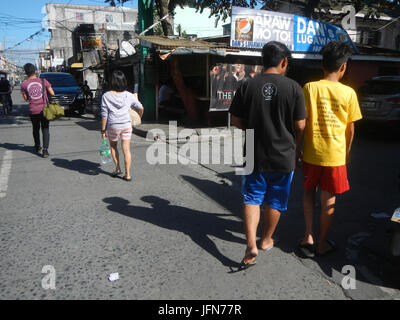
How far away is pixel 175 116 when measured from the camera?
1317cm

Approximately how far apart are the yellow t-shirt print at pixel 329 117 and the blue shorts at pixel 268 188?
377mm

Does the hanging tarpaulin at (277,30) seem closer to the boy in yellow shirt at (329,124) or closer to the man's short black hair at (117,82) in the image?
the man's short black hair at (117,82)

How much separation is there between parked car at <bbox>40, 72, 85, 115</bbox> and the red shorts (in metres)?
12.8

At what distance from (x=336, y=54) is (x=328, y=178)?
110 centimetres

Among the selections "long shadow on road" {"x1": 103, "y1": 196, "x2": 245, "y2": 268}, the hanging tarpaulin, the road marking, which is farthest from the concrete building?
"long shadow on road" {"x1": 103, "y1": 196, "x2": 245, "y2": 268}

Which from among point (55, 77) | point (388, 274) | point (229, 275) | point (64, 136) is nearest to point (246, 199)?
point (229, 275)

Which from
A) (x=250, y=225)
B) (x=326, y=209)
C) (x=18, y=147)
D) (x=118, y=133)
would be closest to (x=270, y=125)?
(x=250, y=225)

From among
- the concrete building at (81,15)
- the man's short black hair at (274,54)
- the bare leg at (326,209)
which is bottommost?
the bare leg at (326,209)

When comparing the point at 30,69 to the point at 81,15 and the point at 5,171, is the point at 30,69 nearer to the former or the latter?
the point at 5,171

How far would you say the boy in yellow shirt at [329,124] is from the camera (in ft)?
9.03

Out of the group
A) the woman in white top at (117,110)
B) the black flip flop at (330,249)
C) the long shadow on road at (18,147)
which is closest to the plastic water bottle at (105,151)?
the woman in white top at (117,110)

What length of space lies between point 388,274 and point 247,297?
1.33m

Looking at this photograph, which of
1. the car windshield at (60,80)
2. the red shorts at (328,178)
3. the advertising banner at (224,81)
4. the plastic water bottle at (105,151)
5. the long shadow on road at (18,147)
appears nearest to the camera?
the red shorts at (328,178)
